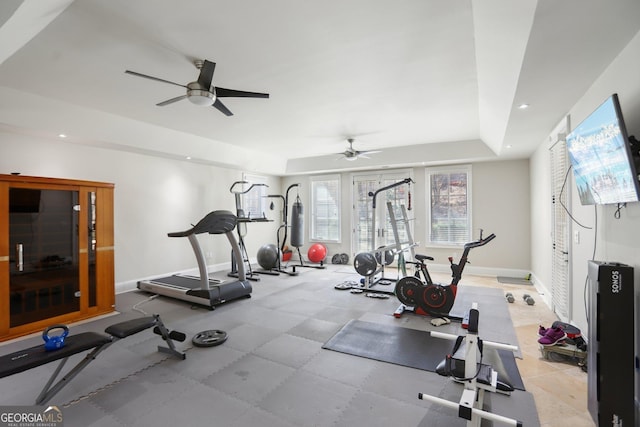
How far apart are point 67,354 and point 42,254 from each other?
7.79 ft

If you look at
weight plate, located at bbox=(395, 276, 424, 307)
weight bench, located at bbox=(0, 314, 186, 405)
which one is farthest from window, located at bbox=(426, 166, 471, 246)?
weight bench, located at bbox=(0, 314, 186, 405)

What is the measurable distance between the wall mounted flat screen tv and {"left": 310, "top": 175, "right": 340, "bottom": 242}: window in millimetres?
6293

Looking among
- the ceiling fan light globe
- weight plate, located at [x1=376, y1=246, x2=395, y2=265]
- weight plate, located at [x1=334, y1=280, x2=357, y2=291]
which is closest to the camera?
the ceiling fan light globe

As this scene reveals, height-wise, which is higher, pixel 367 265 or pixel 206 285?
pixel 367 265

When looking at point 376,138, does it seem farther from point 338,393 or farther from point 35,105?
point 35,105

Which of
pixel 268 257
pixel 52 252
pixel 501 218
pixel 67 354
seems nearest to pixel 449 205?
pixel 501 218

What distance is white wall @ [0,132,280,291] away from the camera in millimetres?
4512

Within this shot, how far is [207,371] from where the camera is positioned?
9.00 feet

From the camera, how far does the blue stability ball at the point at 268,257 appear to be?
23.3 feet

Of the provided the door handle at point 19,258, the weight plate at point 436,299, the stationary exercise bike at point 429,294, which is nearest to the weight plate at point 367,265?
the stationary exercise bike at point 429,294

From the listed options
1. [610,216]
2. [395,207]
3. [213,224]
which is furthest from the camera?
[395,207]

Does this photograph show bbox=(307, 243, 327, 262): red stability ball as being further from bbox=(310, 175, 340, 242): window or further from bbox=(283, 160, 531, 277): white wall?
bbox=(283, 160, 531, 277): white wall

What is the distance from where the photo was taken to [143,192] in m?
5.82

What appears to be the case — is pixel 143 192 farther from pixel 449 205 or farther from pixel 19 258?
pixel 449 205
